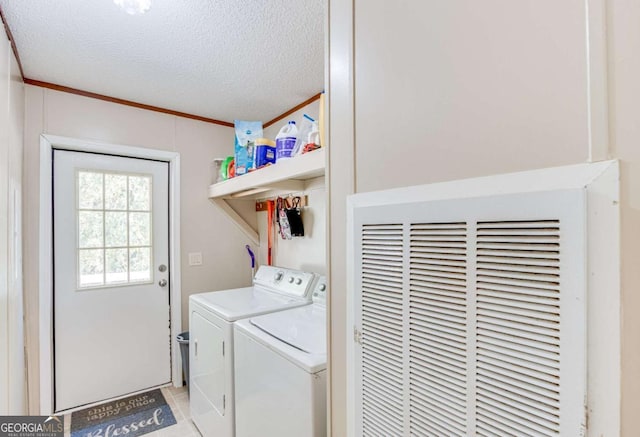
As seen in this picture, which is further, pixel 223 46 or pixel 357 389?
pixel 223 46

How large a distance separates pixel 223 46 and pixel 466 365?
1854mm

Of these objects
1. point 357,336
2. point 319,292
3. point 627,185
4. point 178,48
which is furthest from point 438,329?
point 178,48

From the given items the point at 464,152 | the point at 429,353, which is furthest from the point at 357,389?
the point at 464,152

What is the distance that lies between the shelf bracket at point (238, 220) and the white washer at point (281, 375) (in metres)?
1.38

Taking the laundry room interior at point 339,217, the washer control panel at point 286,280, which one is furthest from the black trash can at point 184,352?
the washer control panel at point 286,280

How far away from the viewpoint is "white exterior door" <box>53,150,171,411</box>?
220cm

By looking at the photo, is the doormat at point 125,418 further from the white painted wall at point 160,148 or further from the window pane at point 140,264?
the window pane at point 140,264

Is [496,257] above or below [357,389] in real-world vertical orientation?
above

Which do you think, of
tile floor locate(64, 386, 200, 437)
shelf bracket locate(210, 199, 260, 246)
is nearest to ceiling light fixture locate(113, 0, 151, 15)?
shelf bracket locate(210, 199, 260, 246)

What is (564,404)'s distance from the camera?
50cm

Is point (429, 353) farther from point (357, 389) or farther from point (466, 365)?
point (357, 389)

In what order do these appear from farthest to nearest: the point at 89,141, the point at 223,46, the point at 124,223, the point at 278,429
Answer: the point at 124,223
the point at 89,141
the point at 223,46
the point at 278,429

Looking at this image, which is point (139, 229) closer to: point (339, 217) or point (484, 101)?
point (339, 217)

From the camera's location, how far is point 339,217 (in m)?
1.01
